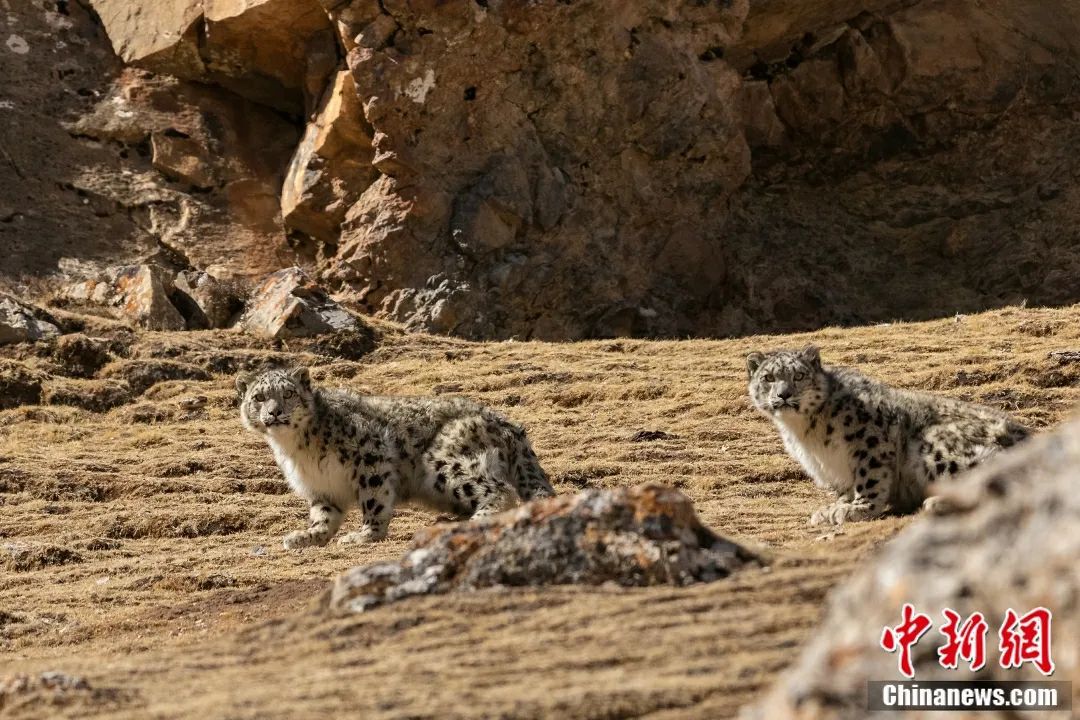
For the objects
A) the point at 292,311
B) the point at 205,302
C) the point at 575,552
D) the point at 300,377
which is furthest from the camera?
the point at 205,302

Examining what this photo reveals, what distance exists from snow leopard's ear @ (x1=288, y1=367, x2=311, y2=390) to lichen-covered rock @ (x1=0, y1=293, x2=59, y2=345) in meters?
9.41

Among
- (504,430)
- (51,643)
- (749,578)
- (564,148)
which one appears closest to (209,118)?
(564,148)

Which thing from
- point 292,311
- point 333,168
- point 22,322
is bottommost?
point 22,322

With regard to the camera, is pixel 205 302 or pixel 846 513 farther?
pixel 205 302

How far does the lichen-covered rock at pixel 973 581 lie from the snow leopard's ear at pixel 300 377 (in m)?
8.86

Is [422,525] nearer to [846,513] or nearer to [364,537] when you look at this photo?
[364,537]

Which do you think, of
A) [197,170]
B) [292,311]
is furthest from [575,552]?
[197,170]

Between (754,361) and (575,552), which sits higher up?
(754,361)

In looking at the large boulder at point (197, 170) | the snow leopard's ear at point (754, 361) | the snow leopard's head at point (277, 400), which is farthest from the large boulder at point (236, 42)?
the snow leopard's ear at point (754, 361)

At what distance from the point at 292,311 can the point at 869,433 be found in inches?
498

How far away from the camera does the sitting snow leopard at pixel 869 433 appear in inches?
439

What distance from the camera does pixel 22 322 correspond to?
69.7 feet

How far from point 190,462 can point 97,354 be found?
500cm

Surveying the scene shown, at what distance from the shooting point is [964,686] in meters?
4.16
